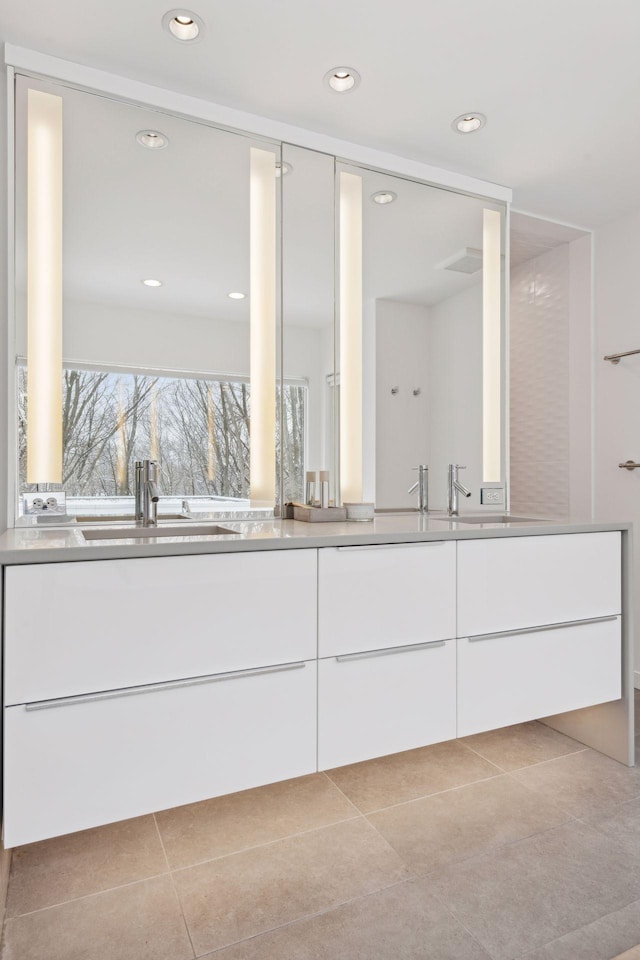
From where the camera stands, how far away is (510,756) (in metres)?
2.23

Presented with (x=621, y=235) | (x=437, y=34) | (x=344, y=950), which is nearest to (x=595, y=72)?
(x=437, y=34)

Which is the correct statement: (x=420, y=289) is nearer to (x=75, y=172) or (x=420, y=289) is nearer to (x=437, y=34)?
(x=437, y=34)

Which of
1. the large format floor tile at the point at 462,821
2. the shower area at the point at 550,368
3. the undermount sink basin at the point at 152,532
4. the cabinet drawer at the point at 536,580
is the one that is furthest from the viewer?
the shower area at the point at 550,368

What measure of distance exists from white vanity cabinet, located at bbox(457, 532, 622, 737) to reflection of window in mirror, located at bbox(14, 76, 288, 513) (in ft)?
2.85

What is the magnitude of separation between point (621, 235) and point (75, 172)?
260 cm

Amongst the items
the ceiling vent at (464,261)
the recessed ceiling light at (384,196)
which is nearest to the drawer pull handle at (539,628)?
the ceiling vent at (464,261)

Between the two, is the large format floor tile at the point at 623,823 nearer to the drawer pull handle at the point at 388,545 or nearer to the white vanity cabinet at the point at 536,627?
the white vanity cabinet at the point at 536,627

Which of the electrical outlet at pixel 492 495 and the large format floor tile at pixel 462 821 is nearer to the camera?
the large format floor tile at pixel 462 821

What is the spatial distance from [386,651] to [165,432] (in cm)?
108

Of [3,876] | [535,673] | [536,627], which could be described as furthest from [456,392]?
[3,876]

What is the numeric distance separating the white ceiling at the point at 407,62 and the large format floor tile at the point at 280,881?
7.92 ft

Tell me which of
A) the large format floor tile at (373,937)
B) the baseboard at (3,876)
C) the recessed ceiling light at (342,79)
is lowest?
the large format floor tile at (373,937)

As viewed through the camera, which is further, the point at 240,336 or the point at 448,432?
the point at 448,432

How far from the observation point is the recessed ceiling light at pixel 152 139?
2068 millimetres
